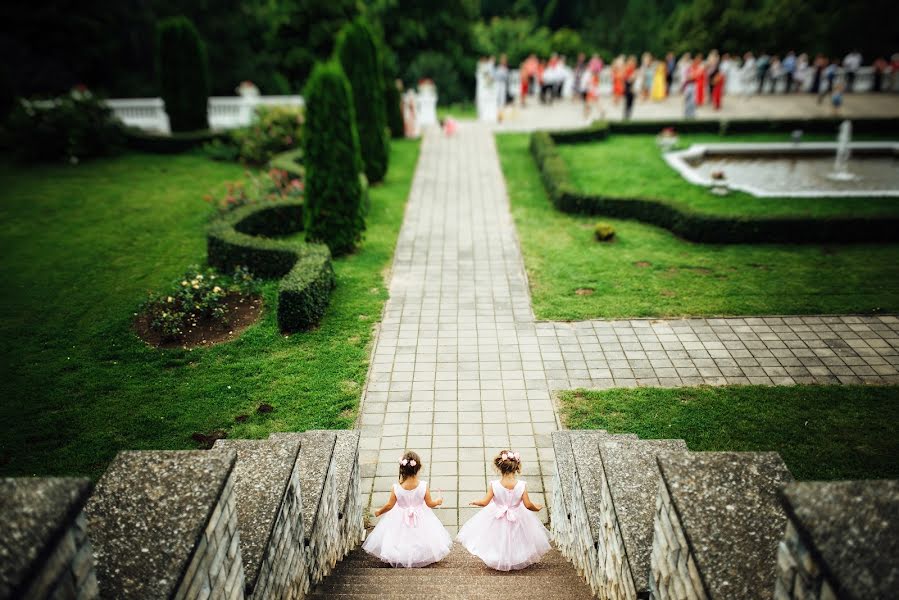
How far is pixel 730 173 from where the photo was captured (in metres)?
19.6

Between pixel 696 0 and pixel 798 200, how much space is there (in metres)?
30.6

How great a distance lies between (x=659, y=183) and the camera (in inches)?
701

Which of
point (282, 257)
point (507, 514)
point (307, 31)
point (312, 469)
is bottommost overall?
point (507, 514)

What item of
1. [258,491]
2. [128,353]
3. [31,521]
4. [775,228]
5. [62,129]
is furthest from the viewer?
[62,129]

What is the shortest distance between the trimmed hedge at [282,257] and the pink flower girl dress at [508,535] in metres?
5.32

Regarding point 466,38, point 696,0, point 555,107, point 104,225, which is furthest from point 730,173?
point 696,0

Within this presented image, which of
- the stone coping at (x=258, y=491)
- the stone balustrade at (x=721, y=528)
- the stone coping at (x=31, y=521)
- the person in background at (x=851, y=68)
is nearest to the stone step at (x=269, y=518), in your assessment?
the stone coping at (x=258, y=491)

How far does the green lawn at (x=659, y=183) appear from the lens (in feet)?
49.2

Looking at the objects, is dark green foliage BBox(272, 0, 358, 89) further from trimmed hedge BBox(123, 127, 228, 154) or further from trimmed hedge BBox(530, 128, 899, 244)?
trimmed hedge BBox(530, 128, 899, 244)

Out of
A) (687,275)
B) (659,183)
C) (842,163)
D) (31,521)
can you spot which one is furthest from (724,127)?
(31,521)

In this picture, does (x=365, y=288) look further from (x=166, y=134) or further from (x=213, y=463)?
(x=166, y=134)

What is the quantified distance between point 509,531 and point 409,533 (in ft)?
3.10

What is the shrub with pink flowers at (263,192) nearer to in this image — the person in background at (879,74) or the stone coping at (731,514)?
the stone coping at (731,514)

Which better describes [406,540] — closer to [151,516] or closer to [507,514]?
[507,514]
